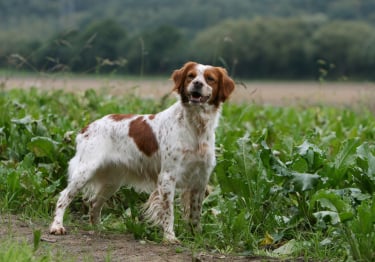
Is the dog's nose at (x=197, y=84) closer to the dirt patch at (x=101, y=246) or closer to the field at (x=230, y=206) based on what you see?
the field at (x=230, y=206)

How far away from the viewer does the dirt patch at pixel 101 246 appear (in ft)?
18.4

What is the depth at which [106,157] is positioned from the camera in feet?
22.4

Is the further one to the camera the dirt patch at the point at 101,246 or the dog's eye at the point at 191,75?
the dog's eye at the point at 191,75

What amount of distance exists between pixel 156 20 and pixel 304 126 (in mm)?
32478

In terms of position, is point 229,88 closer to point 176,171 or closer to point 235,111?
point 176,171

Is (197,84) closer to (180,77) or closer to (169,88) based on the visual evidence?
(180,77)

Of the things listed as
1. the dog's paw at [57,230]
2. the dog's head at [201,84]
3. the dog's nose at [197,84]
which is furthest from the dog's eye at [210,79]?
the dog's paw at [57,230]

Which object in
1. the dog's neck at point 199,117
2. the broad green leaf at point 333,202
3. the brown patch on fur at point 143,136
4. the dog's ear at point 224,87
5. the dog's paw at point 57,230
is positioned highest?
the dog's ear at point 224,87

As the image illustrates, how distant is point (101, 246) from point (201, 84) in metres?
1.48

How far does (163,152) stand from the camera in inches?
254

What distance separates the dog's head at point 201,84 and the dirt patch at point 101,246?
3.96 feet

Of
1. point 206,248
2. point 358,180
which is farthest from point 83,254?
point 358,180

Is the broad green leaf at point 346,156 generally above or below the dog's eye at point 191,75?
below

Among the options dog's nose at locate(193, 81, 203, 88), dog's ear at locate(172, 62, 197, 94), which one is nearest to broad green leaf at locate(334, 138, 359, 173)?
dog's nose at locate(193, 81, 203, 88)
